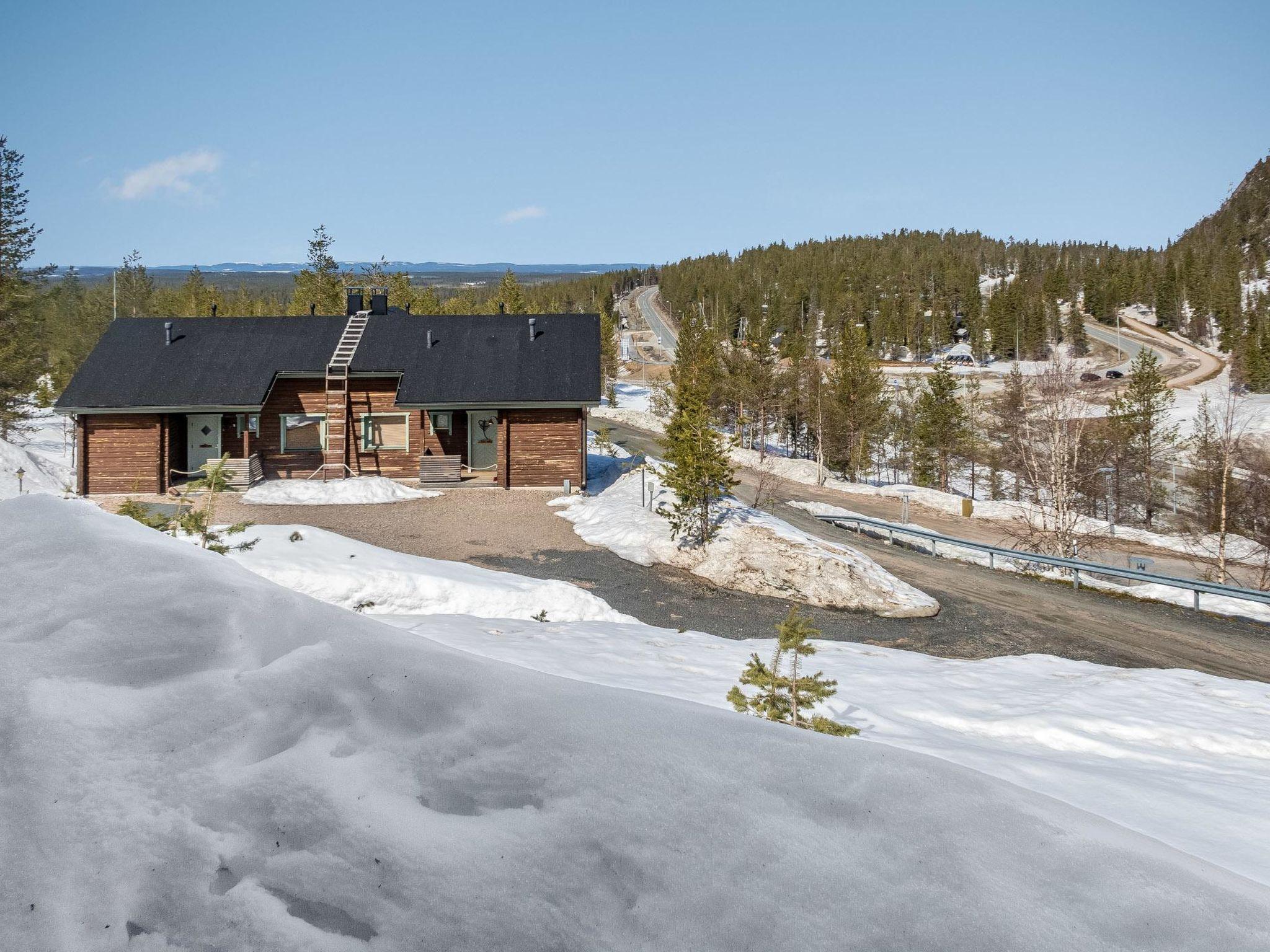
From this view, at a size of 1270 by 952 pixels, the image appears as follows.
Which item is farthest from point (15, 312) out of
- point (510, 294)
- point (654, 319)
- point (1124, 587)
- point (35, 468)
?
point (654, 319)

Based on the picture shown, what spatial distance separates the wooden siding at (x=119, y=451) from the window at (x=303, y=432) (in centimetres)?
353

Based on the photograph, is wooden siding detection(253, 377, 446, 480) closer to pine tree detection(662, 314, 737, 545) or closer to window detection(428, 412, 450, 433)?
window detection(428, 412, 450, 433)

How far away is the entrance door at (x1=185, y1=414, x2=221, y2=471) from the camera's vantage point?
25219 mm

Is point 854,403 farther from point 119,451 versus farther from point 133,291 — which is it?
point 133,291

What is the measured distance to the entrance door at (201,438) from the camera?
25219 millimetres

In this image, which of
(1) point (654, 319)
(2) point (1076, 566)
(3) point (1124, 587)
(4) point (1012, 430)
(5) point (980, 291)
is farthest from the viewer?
(1) point (654, 319)

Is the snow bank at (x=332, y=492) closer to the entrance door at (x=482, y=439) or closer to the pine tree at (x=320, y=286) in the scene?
the entrance door at (x=482, y=439)

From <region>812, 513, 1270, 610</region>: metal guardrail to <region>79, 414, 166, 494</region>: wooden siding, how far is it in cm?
2210

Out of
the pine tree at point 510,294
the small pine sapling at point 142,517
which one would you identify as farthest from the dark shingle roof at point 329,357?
the pine tree at point 510,294

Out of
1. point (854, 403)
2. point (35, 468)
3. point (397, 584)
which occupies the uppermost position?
point (854, 403)

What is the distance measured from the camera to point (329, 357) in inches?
1042

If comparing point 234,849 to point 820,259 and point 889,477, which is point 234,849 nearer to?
point 889,477

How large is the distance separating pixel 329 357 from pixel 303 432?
8.88 feet

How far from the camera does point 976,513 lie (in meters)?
32.4
